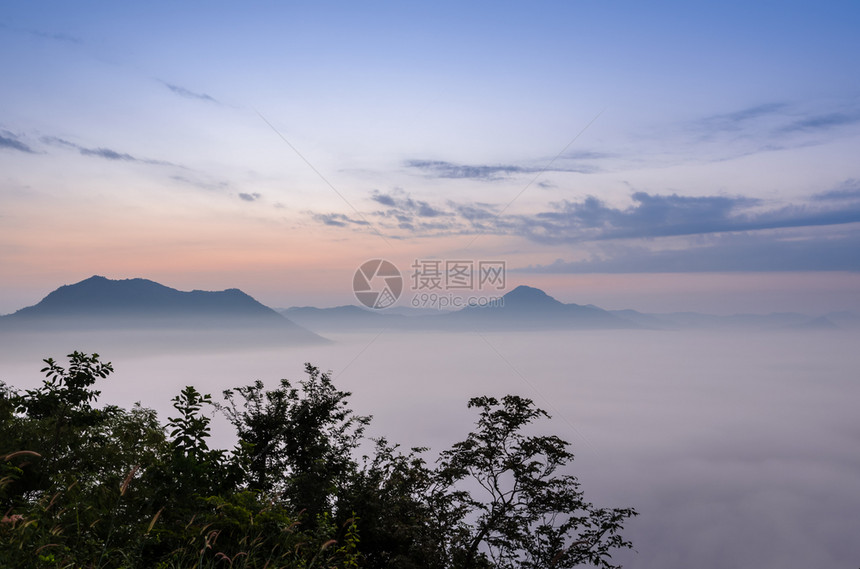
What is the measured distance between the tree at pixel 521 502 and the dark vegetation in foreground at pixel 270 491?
68 millimetres

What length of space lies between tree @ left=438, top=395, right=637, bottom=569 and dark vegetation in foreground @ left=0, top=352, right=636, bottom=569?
7 centimetres

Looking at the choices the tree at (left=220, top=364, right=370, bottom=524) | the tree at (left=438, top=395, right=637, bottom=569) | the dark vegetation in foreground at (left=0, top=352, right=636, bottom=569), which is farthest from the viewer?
the tree at (left=220, top=364, right=370, bottom=524)

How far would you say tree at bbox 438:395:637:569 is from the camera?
60.0ft

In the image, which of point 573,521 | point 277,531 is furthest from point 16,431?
point 573,521

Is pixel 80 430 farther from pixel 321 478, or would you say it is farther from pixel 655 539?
pixel 655 539

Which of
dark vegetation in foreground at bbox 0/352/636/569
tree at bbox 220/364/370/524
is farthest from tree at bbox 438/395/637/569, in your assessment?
tree at bbox 220/364/370/524

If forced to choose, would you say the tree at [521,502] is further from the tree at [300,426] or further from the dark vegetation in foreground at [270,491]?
the tree at [300,426]

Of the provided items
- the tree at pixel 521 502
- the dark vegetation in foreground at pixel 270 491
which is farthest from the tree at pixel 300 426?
the tree at pixel 521 502

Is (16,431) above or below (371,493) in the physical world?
above

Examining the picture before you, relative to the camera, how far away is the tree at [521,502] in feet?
60.0

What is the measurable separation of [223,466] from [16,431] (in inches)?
390

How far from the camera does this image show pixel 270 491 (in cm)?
1300

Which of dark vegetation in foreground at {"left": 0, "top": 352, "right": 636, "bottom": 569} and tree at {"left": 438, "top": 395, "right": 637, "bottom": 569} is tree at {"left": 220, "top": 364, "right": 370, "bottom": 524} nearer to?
dark vegetation in foreground at {"left": 0, "top": 352, "right": 636, "bottom": 569}

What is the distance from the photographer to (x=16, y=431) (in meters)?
14.4
